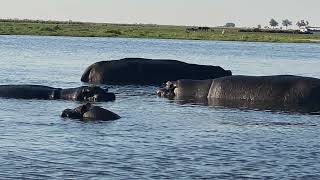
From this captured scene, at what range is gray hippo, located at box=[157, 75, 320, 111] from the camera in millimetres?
30688

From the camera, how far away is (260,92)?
3170 cm

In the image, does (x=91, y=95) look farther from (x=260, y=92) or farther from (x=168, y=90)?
(x=260, y=92)

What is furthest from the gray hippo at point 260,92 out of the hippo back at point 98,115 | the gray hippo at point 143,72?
the gray hippo at point 143,72

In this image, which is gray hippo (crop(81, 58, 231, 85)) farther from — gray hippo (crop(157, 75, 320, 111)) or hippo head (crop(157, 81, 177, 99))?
gray hippo (crop(157, 75, 320, 111))

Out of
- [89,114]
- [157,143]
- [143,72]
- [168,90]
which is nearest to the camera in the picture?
[157,143]

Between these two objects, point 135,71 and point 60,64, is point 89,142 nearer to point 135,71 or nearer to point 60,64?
point 135,71

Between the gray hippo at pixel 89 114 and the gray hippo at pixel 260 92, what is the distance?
20.0 feet

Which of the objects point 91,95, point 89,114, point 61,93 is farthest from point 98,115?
point 61,93

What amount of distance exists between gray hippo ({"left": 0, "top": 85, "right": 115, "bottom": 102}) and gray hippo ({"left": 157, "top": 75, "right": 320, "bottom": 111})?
3.22m

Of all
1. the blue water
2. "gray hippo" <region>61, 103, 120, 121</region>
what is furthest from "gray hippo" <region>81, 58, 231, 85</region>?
"gray hippo" <region>61, 103, 120, 121</region>

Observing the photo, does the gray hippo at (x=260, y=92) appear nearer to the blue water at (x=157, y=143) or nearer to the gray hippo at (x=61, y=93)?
the blue water at (x=157, y=143)

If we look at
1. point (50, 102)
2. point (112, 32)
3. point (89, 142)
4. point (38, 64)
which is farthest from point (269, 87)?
point (112, 32)

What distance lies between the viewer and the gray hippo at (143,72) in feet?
133

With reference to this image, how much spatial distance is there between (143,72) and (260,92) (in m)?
10.3
